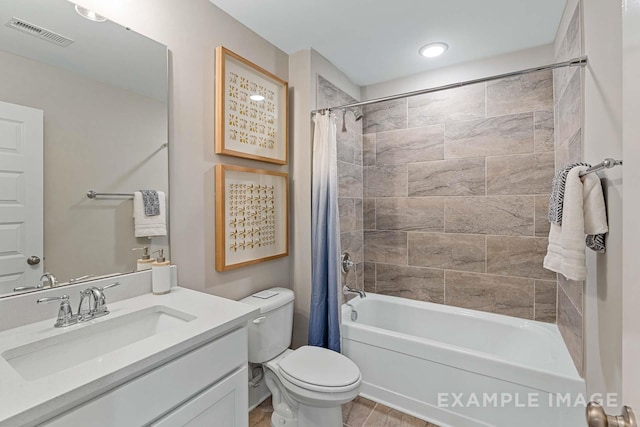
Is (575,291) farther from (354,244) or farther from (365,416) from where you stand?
(354,244)

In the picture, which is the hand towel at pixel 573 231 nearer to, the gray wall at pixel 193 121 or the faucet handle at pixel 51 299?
the gray wall at pixel 193 121

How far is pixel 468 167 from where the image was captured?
7.90 feet

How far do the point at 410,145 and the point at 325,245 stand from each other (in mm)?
1273

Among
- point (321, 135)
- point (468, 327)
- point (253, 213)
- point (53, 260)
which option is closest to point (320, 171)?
point (321, 135)

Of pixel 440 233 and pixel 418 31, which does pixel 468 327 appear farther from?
pixel 418 31

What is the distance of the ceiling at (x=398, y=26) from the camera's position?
171 centimetres

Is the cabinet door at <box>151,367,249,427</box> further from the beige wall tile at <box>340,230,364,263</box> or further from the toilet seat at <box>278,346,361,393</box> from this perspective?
the beige wall tile at <box>340,230,364,263</box>

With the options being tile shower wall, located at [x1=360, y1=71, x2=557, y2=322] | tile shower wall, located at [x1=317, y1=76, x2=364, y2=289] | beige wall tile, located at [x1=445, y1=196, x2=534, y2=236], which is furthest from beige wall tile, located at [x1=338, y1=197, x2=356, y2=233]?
beige wall tile, located at [x1=445, y1=196, x2=534, y2=236]

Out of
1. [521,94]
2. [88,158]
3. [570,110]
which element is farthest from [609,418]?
[521,94]

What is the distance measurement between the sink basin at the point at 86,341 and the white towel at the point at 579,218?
1.50 meters

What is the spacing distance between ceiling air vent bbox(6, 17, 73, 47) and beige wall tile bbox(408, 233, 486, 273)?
253cm

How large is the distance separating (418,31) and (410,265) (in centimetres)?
183

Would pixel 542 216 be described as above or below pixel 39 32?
below

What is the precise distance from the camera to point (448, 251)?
2496 mm
